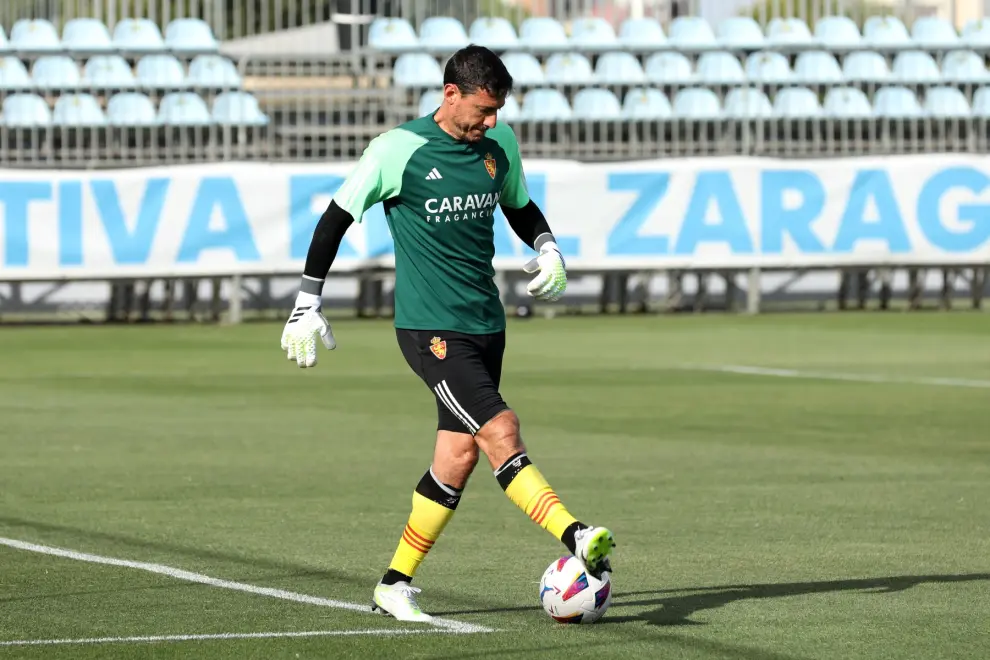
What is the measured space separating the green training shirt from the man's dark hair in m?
0.30

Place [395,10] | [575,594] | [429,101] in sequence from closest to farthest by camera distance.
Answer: [575,594], [429,101], [395,10]

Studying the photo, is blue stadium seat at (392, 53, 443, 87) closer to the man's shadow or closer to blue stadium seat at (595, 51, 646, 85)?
blue stadium seat at (595, 51, 646, 85)

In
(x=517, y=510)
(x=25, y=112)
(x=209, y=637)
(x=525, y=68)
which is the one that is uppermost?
(x=525, y=68)

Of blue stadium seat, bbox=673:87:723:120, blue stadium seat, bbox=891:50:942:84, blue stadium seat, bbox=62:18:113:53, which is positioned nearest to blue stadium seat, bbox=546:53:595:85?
blue stadium seat, bbox=673:87:723:120

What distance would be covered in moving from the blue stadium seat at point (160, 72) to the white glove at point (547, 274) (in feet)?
74.2

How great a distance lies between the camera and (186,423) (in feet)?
48.2

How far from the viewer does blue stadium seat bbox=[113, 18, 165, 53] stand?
29.7m

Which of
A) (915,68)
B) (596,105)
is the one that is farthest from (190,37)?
(915,68)

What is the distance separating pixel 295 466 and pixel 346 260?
49.2 feet

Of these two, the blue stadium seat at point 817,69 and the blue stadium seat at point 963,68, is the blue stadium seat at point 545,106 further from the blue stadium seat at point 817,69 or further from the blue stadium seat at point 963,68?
the blue stadium seat at point 963,68

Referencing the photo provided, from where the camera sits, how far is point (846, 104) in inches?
1209

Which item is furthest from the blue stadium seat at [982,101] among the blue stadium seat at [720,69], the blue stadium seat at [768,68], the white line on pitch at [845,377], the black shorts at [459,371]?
the black shorts at [459,371]

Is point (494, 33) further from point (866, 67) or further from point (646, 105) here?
point (866, 67)

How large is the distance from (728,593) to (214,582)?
84.0 inches
